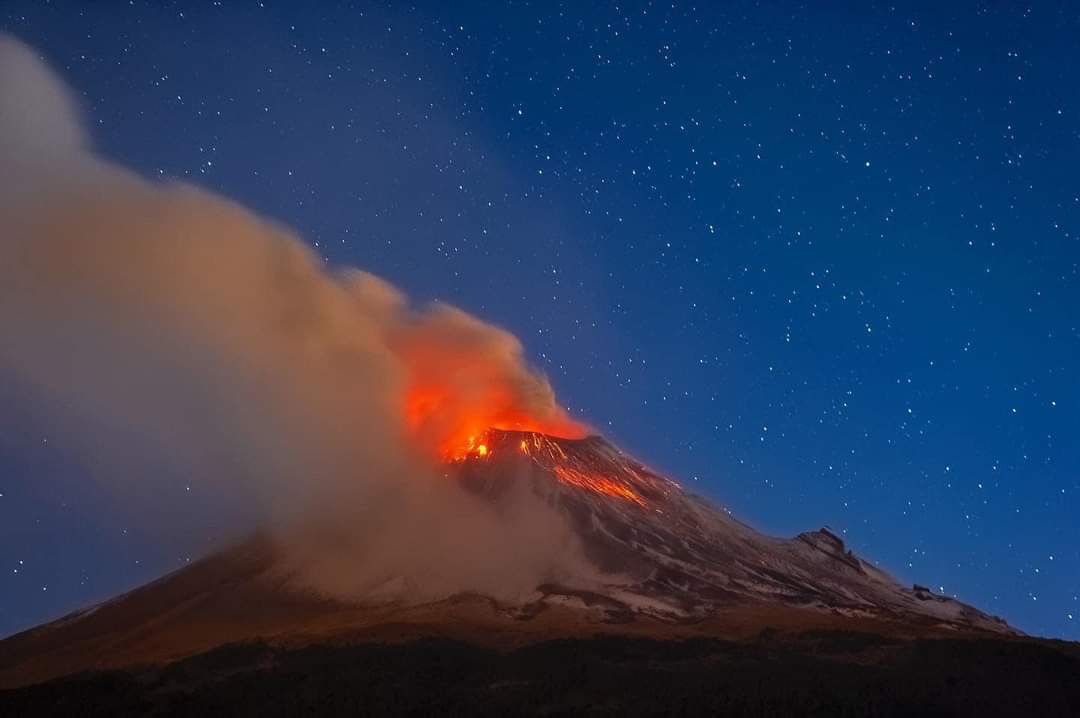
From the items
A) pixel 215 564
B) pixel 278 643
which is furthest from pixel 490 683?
pixel 215 564

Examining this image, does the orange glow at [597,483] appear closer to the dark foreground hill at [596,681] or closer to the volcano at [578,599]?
the volcano at [578,599]

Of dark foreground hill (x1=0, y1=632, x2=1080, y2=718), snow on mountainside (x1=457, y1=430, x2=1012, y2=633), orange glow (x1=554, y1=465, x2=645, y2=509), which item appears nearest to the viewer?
dark foreground hill (x1=0, y1=632, x2=1080, y2=718)

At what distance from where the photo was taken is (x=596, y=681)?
88.2 metres

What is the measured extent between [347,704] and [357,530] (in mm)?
81882

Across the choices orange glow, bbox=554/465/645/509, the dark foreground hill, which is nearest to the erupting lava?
orange glow, bbox=554/465/645/509

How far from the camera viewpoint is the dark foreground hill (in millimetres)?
82312

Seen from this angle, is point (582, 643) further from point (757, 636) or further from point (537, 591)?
point (537, 591)

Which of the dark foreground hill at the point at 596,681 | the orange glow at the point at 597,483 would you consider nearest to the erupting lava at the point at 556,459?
the orange glow at the point at 597,483

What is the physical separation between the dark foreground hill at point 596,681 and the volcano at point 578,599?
6.62 meters

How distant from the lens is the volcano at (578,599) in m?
111

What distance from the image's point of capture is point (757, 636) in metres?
106

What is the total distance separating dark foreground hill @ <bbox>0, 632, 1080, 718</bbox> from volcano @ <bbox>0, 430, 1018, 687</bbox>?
6617 millimetres

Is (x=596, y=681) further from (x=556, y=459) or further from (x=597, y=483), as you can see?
(x=556, y=459)

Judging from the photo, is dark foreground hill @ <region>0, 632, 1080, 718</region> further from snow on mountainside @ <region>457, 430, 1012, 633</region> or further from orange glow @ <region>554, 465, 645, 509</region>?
orange glow @ <region>554, 465, 645, 509</region>
